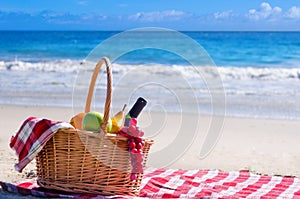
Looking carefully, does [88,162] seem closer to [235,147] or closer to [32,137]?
[32,137]

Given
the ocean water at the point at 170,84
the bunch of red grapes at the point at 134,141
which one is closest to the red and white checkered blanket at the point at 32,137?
the bunch of red grapes at the point at 134,141

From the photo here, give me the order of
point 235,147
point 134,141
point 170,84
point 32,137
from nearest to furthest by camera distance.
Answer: point 134,141 → point 32,137 → point 235,147 → point 170,84

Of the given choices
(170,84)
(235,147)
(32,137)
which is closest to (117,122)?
(32,137)

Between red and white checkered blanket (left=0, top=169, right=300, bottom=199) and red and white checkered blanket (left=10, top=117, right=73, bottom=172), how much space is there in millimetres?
241

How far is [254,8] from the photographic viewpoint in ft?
Answer: 137

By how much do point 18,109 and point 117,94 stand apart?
1.55 meters

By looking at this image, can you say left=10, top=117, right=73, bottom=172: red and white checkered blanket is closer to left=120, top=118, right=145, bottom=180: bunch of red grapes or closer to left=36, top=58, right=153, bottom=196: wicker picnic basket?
left=36, top=58, right=153, bottom=196: wicker picnic basket

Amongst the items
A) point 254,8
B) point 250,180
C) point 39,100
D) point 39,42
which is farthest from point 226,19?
point 250,180

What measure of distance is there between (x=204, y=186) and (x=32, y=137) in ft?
4.31

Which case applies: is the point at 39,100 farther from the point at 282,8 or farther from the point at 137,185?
the point at 282,8

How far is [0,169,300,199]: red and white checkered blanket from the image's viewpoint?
4.13 m

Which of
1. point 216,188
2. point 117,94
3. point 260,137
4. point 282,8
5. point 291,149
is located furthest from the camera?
point 282,8

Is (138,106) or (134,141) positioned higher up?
(138,106)

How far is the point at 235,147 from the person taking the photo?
651 centimetres
